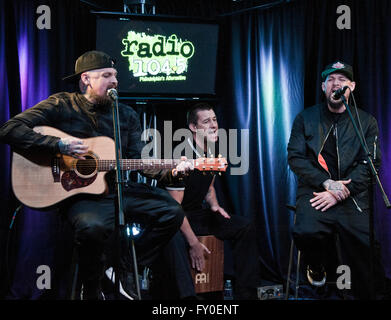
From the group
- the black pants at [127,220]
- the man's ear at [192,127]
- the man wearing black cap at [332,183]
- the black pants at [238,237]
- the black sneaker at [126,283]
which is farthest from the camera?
the man's ear at [192,127]

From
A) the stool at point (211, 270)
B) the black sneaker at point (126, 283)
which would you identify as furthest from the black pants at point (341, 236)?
the black sneaker at point (126, 283)

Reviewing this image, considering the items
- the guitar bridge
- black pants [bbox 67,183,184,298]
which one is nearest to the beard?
black pants [bbox 67,183,184,298]

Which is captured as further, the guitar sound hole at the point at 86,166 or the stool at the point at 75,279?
the guitar sound hole at the point at 86,166

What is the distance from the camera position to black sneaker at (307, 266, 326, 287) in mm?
4082

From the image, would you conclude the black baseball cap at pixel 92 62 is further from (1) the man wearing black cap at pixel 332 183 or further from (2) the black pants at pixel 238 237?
(1) the man wearing black cap at pixel 332 183

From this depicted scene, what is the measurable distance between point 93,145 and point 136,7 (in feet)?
6.83

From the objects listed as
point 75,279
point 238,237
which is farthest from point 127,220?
point 238,237

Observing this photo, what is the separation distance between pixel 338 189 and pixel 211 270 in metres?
1.40

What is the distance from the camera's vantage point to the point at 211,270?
428 cm

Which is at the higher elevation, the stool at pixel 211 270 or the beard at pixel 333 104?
the beard at pixel 333 104

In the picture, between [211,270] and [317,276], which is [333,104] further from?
[211,270]

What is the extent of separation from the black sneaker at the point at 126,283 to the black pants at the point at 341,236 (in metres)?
1.55

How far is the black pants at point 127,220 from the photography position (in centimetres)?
342

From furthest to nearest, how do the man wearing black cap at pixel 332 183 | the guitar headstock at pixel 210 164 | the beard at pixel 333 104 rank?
the beard at pixel 333 104 → the man wearing black cap at pixel 332 183 → the guitar headstock at pixel 210 164
